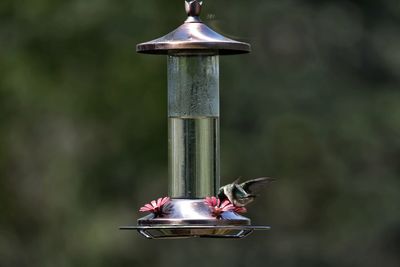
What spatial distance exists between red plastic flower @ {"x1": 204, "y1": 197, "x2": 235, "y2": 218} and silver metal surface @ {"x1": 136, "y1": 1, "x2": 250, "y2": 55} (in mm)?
801

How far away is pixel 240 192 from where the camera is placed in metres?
9.16

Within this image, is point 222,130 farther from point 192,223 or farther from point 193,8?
point 192,223

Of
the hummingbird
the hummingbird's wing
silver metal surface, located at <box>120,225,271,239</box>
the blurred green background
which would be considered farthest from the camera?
the blurred green background

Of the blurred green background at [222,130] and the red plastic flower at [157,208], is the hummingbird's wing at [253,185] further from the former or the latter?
the blurred green background at [222,130]

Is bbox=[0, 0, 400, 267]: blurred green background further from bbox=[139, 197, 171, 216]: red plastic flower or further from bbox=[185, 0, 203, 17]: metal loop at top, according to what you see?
bbox=[139, 197, 171, 216]: red plastic flower

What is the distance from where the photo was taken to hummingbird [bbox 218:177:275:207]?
9125 millimetres

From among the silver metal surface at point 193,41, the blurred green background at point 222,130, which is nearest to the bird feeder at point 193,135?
the silver metal surface at point 193,41

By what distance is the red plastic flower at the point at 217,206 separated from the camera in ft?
28.9

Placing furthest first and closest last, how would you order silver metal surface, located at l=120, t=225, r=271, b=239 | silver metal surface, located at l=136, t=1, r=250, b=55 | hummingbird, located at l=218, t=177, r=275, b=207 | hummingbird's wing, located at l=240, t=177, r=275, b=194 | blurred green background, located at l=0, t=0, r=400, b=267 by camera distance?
blurred green background, located at l=0, t=0, r=400, b=267
hummingbird's wing, located at l=240, t=177, r=275, b=194
hummingbird, located at l=218, t=177, r=275, b=207
silver metal surface, located at l=136, t=1, r=250, b=55
silver metal surface, located at l=120, t=225, r=271, b=239

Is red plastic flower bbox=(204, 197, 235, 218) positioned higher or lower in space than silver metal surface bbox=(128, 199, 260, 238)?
higher

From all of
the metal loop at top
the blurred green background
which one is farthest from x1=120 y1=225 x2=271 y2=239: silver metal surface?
the blurred green background

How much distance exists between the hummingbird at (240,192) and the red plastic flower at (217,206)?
14cm

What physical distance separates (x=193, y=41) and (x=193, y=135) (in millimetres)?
591

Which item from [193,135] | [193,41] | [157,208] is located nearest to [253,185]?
[193,135]
